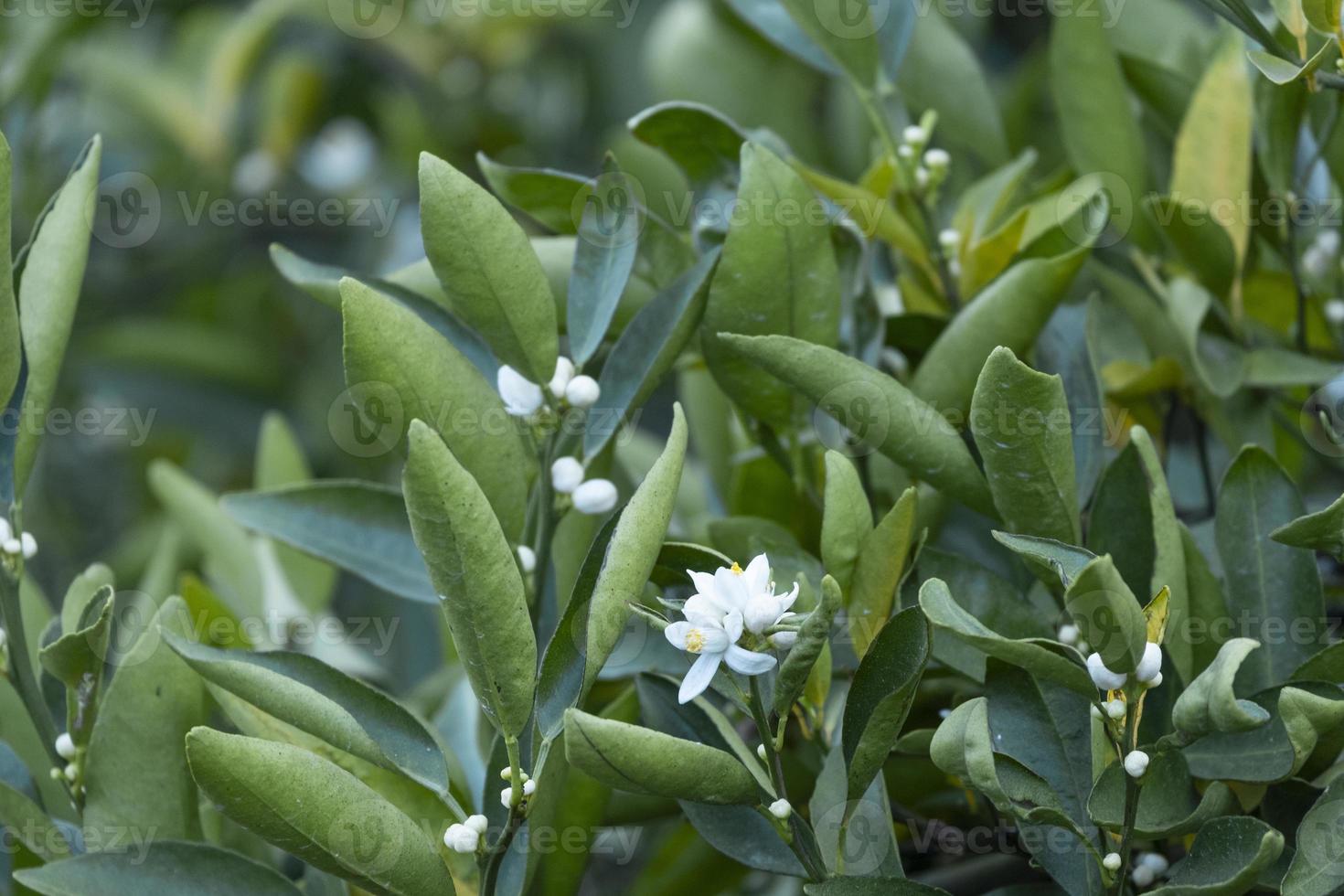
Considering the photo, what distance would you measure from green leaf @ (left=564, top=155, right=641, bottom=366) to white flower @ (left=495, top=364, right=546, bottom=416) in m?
0.04

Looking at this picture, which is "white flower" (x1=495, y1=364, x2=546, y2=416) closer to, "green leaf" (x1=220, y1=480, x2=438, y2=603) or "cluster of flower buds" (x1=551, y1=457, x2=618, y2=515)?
"cluster of flower buds" (x1=551, y1=457, x2=618, y2=515)

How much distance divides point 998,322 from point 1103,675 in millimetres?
273

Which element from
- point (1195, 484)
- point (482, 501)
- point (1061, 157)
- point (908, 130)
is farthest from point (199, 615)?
point (1061, 157)

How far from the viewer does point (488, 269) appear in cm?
74

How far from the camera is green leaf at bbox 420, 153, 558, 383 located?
0.72 meters

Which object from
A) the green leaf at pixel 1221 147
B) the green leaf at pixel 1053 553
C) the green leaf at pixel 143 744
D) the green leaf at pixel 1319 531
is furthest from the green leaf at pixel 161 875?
the green leaf at pixel 1221 147

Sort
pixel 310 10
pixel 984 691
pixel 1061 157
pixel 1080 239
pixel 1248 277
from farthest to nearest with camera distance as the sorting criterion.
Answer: pixel 310 10 < pixel 1061 157 < pixel 1248 277 < pixel 1080 239 < pixel 984 691

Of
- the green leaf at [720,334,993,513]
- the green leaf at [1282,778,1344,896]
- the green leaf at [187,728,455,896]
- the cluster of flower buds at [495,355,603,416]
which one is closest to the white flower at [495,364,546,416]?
the cluster of flower buds at [495,355,603,416]

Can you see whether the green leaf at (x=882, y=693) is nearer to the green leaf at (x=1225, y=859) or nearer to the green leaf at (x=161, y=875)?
the green leaf at (x=1225, y=859)

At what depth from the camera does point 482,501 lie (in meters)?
0.61

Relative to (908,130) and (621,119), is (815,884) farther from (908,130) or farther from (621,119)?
(621,119)

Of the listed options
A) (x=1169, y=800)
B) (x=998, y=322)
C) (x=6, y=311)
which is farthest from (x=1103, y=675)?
(x=6, y=311)

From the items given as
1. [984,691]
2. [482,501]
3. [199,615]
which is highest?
[482,501]

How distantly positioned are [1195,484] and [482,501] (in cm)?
60
